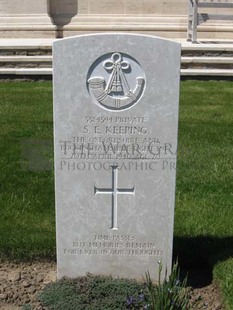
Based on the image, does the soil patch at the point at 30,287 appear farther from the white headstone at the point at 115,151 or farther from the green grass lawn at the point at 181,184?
the white headstone at the point at 115,151

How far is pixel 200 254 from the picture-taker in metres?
3.95

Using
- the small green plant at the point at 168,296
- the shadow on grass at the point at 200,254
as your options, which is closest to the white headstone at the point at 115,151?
the small green plant at the point at 168,296

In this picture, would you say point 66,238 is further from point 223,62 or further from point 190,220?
point 223,62

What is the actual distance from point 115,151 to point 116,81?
0.38 metres

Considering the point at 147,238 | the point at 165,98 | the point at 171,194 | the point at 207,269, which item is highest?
the point at 165,98

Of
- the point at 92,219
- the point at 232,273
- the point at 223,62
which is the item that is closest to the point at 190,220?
the point at 232,273

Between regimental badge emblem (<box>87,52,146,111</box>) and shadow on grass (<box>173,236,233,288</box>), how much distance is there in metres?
1.22

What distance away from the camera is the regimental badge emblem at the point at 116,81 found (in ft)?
10.3

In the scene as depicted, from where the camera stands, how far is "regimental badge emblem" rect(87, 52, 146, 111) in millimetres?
3152

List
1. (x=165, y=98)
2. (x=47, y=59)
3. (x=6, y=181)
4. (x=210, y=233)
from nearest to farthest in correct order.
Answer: (x=165, y=98) < (x=210, y=233) < (x=6, y=181) < (x=47, y=59)

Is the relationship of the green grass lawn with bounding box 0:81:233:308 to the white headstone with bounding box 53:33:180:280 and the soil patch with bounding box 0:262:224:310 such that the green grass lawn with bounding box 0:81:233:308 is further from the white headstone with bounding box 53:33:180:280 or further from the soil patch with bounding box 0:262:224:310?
the white headstone with bounding box 53:33:180:280

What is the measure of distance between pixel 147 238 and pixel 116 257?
216mm

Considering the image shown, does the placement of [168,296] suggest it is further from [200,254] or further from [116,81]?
[116,81]

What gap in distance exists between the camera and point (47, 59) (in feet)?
33.4
